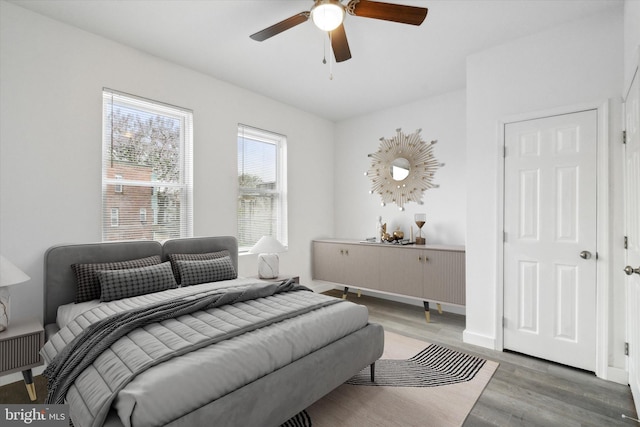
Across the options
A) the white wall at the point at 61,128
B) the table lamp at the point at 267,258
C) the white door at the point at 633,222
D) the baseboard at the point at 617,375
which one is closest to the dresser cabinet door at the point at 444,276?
the baseboard at the point at 617,375

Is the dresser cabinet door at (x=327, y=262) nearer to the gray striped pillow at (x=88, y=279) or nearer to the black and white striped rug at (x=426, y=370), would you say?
the black and white striped rug at (x=426, y=370)

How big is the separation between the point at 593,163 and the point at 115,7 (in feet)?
12.6

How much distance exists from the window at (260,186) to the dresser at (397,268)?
2.43 feet

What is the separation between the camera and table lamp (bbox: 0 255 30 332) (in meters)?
2.03

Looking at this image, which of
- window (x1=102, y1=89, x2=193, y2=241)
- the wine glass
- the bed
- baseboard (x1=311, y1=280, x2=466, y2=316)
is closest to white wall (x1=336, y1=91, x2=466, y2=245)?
the wine glass

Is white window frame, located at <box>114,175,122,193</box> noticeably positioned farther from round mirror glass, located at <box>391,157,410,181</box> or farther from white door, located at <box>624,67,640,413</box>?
white door, located at <box>624,67,640,413</box>

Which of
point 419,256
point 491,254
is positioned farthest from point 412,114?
point 491,254

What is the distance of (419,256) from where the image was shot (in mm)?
3684

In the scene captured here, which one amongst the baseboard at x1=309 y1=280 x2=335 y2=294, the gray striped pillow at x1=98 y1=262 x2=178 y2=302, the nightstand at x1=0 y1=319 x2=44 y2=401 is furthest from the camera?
the baseboard at x1=309 y1=280 x2=335 y2=294

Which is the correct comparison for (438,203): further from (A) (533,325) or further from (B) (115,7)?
(B) (115,7)

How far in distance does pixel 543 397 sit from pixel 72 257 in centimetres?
365

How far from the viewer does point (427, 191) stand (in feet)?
13.9

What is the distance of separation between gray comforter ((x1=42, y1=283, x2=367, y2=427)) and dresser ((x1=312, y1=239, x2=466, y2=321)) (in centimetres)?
160

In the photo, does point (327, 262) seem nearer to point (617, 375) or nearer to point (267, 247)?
point (267, 247)
